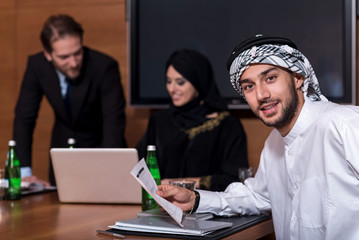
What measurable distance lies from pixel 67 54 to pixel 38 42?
1.47 metres

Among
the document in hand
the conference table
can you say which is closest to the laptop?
the conference table

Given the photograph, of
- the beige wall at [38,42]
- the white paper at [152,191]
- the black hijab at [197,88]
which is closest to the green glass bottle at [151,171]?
the white paper at [152,191]

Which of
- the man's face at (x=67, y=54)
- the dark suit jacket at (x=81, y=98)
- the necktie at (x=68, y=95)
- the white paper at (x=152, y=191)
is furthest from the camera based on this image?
the necktie at (x=68, y=95)

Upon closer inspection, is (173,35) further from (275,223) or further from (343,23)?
(275,223)

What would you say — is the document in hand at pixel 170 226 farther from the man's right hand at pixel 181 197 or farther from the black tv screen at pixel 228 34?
the black tv screen at pixel 228 34

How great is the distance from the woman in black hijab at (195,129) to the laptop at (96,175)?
0.83 m

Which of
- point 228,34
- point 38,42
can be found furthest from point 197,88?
point 38,42

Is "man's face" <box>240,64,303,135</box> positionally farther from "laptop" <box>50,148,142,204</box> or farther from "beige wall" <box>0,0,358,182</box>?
"beige wall" <box>0,0,358,182</box>

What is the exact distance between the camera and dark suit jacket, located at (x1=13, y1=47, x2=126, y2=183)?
3.71 m

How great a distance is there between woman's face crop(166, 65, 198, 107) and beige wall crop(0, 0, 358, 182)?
117 centimetres

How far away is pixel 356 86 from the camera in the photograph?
382cm

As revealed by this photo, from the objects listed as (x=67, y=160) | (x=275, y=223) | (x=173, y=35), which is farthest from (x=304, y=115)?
(x=173, y=35)

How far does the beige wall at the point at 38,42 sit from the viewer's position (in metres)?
4.59

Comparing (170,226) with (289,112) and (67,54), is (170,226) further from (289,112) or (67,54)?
(67,54)
